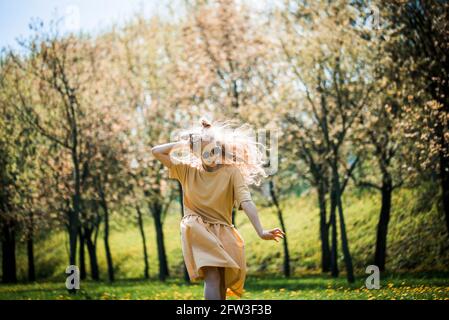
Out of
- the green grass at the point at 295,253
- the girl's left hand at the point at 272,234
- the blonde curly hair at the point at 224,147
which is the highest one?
the blonde curly hair at the point at 224,147

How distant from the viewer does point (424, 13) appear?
18.0 meters

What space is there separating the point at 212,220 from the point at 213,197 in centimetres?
26

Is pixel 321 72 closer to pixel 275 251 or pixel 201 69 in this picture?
pixel 201 69

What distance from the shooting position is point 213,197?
6.94 metres

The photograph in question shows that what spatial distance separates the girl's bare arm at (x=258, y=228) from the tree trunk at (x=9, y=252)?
25934mm

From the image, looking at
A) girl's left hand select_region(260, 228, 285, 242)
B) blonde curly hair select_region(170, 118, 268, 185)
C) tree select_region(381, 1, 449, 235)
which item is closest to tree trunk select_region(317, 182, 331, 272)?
tree select_region(381, 1, 449, 235)

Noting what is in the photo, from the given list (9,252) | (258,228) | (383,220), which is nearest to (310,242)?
(383,220)

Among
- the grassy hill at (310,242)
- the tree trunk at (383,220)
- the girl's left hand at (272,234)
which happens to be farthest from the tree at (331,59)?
the girl's left hand at (272,234)

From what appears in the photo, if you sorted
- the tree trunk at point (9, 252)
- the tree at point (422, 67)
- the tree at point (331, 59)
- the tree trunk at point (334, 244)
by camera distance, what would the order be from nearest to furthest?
the tree at point (422, 67)
the tree at point (331, 59)
the tree trunk at point (334, 244)
the tree trunk at point (9, 252)

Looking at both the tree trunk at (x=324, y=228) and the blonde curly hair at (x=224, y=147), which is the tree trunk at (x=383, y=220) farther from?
the blonde curly hair at (x=224, y=147)

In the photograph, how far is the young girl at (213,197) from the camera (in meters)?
6.80

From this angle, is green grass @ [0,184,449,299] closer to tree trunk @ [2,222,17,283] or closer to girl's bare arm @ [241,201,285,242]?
tree trunk @ [2,222,17,283]

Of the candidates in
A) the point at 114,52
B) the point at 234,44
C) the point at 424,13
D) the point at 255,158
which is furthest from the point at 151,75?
the point at 255,158
